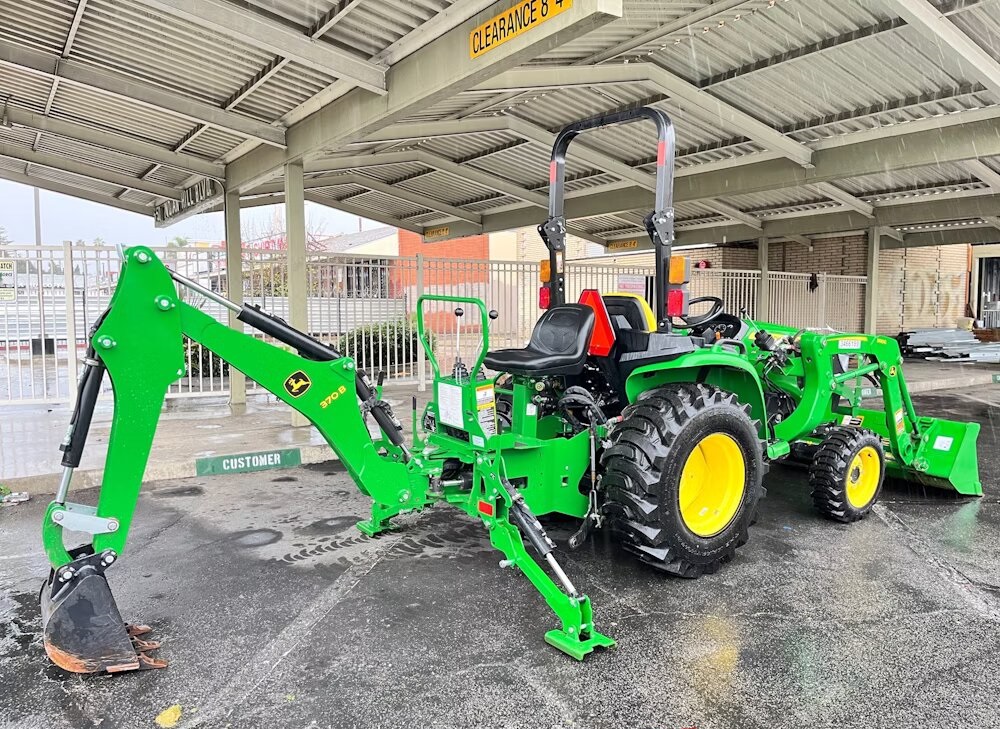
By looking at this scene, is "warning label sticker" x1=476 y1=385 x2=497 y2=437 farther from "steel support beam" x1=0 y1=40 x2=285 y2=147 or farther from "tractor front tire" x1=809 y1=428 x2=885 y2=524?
"steel support beam" x1=0 y1=40 x2=285 y2=147

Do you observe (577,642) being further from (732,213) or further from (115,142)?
(732,213)

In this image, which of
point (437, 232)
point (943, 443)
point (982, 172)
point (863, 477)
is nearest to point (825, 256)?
point (982, 172)

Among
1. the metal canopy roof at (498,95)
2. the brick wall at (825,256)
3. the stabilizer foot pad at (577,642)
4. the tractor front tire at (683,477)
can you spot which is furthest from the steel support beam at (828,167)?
the brick wall at (825,256)

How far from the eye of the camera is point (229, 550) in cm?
459

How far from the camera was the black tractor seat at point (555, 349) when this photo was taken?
13.2ft

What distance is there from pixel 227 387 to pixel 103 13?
6218mm

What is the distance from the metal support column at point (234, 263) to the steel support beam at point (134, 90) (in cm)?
218

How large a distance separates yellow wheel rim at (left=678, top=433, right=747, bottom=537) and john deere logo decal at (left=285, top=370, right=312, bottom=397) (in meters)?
2.13

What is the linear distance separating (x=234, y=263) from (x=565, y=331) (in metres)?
7.24

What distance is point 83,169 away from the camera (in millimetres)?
10680

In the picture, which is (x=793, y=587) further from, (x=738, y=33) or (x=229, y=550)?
(x=738, y=33)

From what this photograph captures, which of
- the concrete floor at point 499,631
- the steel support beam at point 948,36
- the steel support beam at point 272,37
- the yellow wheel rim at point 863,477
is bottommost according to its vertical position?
the concrete floor at point 499,631

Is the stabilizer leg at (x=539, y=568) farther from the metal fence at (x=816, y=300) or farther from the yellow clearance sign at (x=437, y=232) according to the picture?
the metal fence at (x=816, y=300)

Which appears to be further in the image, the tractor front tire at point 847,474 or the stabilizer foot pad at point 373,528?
the tractor front tire at point 847,474
